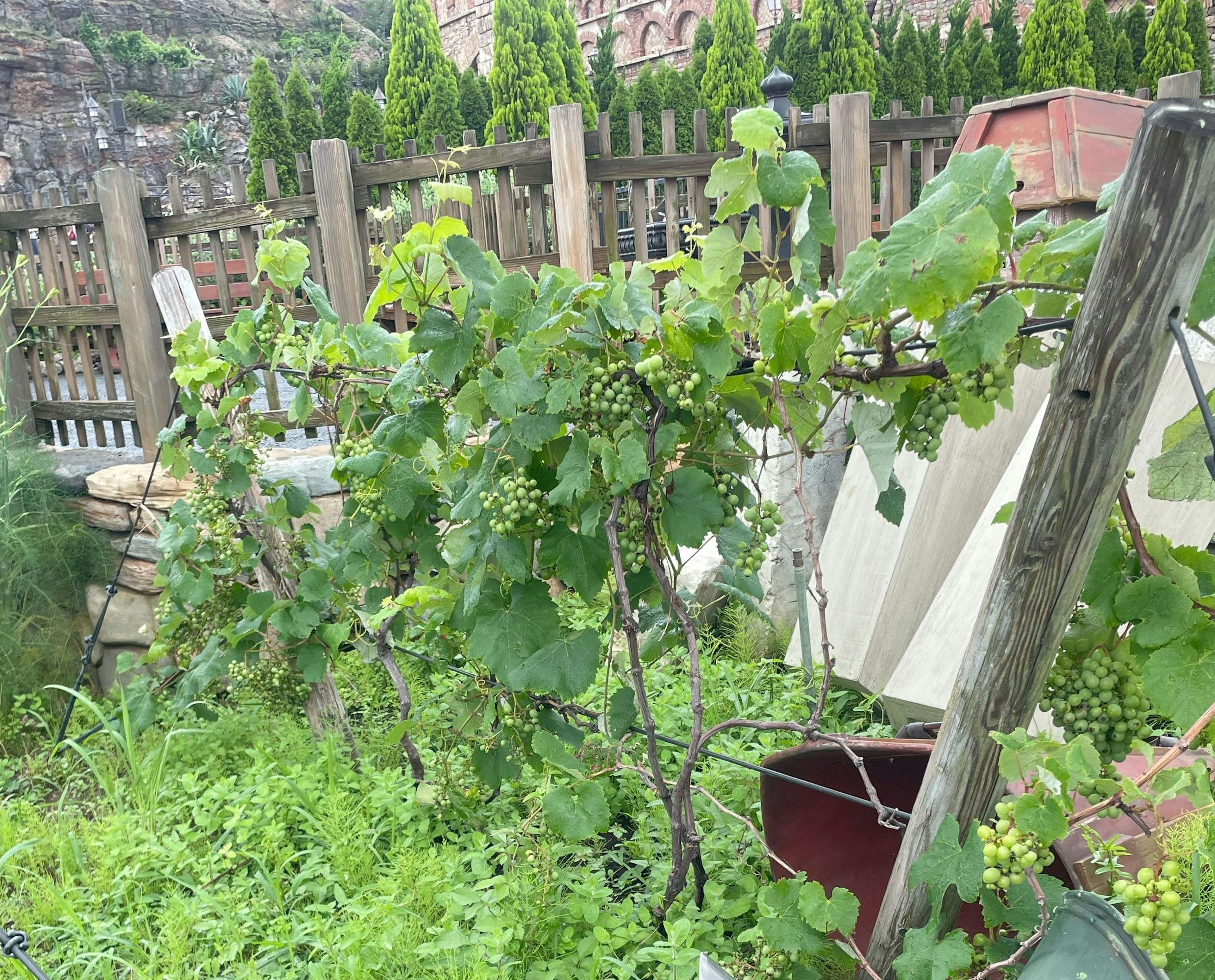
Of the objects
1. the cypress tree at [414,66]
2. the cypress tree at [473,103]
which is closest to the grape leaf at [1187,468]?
the cypress tree at [473,103]

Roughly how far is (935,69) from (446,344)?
14.2 meters

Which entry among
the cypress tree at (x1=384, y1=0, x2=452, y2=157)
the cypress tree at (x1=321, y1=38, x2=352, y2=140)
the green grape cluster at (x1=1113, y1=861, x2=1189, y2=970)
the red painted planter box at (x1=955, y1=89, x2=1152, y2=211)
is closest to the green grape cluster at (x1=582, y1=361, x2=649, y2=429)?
the green grape cluster at (x1=1113, y1=861, x2=1189, y2=970)

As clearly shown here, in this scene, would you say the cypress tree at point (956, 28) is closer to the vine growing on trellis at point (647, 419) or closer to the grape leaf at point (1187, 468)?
the vine growing on trellis at point (647, 419)

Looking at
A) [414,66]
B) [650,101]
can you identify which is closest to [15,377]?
[650,101]

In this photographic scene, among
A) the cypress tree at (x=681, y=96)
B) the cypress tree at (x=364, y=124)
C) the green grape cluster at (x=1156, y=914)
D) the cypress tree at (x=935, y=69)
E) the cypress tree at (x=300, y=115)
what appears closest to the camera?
the green grape cluster at (x=1156, y=914)

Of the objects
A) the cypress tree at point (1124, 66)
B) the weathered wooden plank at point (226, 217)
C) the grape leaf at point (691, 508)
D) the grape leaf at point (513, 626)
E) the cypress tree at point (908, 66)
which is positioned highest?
the cypress tree at point (908, 66)

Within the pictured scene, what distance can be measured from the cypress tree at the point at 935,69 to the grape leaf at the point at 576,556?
13.3 metres

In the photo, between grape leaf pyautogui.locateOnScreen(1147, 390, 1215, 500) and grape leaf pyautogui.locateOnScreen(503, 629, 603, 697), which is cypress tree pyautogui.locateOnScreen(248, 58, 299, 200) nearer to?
grape leaf pyautogui.locateOnScreen(503, 629, 603, 697)

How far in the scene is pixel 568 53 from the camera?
1656 cm

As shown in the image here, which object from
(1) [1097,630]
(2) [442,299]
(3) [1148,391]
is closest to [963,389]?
(3) [1148,391]

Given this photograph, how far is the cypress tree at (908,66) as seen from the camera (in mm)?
13211

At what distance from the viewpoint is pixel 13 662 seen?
3.62m

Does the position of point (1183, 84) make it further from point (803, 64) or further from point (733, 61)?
point (803, 64)

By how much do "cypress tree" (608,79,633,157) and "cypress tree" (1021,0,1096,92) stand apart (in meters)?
5.54
